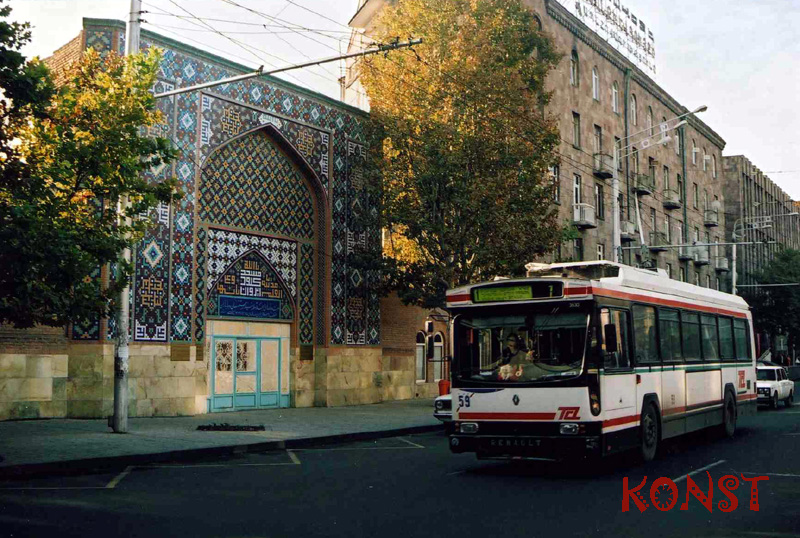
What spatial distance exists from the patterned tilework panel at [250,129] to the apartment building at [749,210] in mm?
44284

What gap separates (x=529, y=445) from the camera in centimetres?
1155

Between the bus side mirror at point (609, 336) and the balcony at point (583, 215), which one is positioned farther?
the balcony at point (583, 215)

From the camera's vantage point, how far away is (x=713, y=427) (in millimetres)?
17766

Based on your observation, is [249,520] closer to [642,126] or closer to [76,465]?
[76,465]

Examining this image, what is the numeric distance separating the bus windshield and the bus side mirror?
9.8 inches

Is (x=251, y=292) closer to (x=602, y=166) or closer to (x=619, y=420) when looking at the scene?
(x=619, y=420)

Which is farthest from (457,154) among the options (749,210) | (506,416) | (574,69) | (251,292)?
(749,210)

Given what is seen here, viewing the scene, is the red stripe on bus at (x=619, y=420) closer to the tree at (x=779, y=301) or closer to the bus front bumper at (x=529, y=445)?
the bus front bumper at (x=529, y=445)

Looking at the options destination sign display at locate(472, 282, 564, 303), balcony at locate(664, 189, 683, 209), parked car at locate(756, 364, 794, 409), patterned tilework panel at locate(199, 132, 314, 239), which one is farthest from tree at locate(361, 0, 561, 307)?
balcony at locate(664, 189, 683, 209)

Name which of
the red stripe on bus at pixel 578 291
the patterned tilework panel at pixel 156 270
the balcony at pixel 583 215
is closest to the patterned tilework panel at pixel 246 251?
the patterned tilework panel at pixel 156 270

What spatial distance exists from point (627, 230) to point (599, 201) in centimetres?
254

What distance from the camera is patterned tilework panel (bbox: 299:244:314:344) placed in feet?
84.3

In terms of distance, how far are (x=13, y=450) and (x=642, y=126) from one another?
135 feet

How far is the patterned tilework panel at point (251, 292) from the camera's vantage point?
23.3 metres
